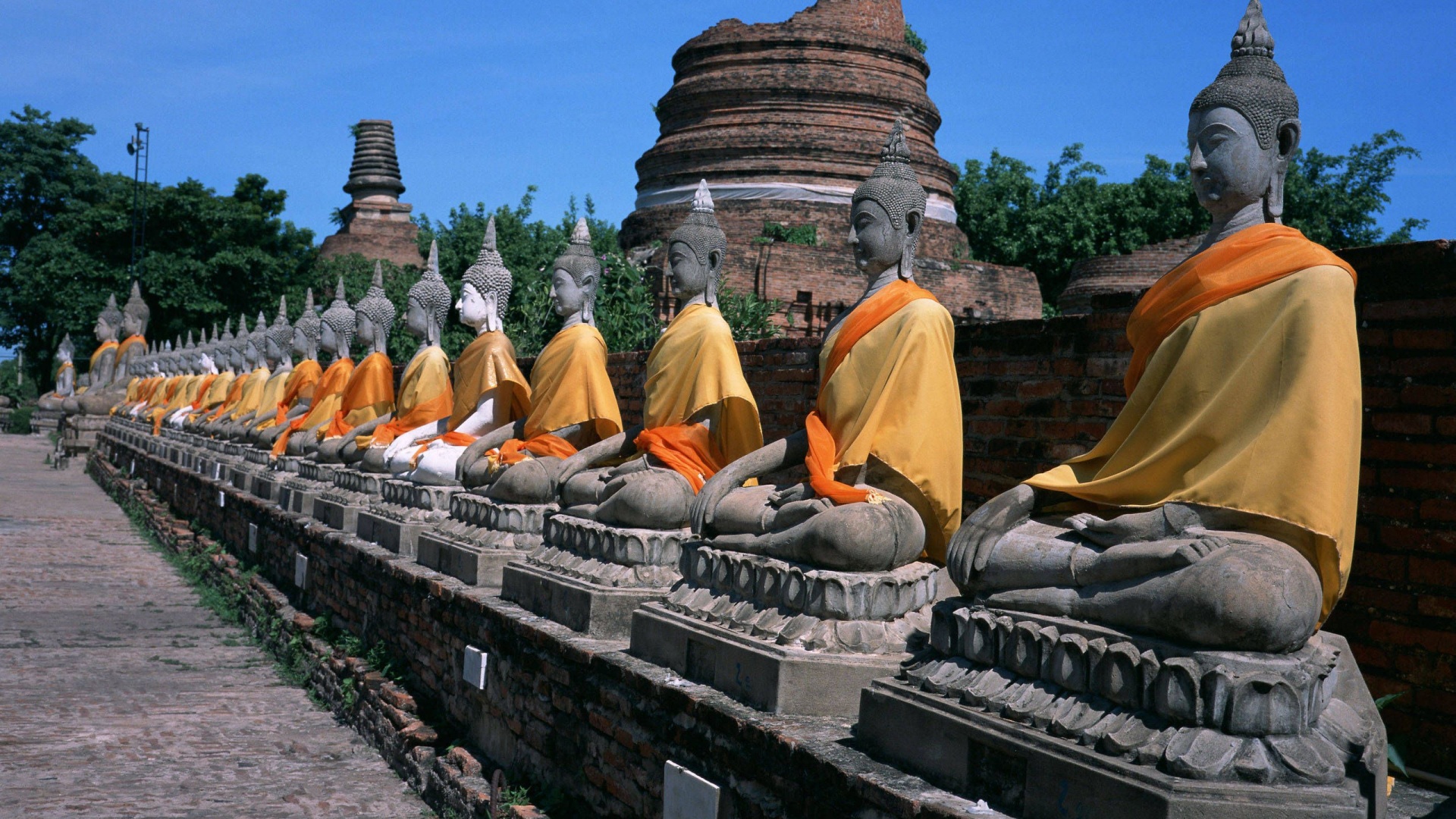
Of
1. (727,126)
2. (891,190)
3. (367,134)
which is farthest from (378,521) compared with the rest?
(367,134)

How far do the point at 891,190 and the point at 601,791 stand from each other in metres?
2.40

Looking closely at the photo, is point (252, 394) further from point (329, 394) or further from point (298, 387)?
point (329, 394)

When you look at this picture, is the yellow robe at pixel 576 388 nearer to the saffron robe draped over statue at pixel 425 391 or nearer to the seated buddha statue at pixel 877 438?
the seated buddha statue at pixel 877 438

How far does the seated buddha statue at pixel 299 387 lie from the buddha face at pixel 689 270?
7347 mm

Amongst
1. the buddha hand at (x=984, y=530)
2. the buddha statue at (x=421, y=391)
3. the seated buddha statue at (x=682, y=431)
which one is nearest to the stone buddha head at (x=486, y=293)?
the buddha statue at (x=421, y=391)

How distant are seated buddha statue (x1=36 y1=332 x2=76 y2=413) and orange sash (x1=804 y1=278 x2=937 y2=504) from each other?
93.0 feet

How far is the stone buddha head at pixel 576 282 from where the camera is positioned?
22.6ft

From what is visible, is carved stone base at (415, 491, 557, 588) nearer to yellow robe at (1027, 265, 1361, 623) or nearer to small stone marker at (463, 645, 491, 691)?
small stone marker at (463, 645, 491, 691)

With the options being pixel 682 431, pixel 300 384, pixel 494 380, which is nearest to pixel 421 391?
pixel 494 380

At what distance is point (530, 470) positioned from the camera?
6434 millimetres

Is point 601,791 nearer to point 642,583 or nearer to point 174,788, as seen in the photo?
point 642,583

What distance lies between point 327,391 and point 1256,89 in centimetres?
961

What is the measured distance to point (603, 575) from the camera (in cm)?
517

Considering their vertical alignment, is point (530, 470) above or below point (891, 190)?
below
